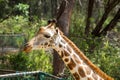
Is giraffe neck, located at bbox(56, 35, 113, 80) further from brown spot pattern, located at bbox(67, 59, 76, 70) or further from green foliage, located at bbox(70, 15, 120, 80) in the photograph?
green foliage, located at bbox(70, 15, 120, 80)

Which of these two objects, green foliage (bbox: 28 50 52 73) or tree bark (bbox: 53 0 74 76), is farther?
green foliage (bbox: 28 50 52 73)

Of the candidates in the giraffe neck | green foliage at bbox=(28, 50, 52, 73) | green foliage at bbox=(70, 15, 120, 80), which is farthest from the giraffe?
green foliage at bbox=(28, 50, 52, 73)

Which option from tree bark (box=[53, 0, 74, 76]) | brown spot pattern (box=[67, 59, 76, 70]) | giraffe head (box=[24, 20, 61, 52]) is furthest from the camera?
tree bark (box=[53, 0, 74, 76])

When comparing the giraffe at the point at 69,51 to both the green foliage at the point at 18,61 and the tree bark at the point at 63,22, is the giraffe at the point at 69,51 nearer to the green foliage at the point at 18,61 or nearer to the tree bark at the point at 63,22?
the tree bark at the point at 63,22

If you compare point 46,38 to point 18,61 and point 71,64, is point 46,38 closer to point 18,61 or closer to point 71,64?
point 71,64

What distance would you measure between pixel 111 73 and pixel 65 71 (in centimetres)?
140

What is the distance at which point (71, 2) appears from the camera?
1051 cm

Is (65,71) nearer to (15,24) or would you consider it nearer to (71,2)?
(71,2)

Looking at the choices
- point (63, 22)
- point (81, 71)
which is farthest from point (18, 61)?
point (81, 71)

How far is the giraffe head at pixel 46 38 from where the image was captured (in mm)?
5996

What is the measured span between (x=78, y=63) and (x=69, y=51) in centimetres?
27

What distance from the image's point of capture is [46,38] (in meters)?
6.11

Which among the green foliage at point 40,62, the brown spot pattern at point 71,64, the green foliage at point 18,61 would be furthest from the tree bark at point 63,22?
the brown spot pattern at point 71,64

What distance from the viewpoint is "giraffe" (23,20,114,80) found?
19.7 ft
